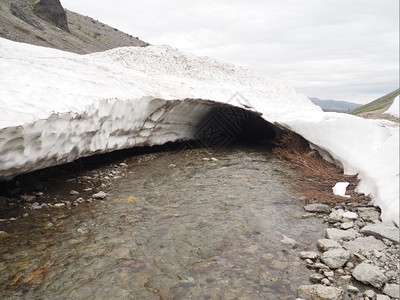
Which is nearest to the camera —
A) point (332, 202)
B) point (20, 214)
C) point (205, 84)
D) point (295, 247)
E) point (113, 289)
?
point (113, 289)

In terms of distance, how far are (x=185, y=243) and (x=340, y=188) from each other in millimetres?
4143

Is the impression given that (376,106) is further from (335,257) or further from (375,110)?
(335,257)

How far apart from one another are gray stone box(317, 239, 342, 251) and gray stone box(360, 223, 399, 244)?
69 cm

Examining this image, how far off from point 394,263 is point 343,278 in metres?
0.82

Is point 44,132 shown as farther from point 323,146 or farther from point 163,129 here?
point 323,146

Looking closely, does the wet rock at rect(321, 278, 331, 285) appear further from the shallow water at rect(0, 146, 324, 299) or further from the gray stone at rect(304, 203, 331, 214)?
the gray stone at rect(304, 203, 331, 214)

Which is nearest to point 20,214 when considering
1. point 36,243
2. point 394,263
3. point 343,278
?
point 36,243

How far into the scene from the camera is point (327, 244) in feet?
14.8

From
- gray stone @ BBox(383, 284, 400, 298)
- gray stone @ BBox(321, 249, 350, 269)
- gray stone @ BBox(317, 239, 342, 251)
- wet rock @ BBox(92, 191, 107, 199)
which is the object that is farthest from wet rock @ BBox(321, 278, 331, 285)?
wet rock @ BBox(92, 191, 107, 199)

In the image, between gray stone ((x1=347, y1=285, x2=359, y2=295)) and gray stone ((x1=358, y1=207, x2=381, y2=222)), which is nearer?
gray stone ((x1=347, y1=285, x2=359, y2=295))

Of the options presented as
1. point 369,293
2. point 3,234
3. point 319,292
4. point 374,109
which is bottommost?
point 3,234

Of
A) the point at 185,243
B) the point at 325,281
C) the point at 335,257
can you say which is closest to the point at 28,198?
the point at 185,243

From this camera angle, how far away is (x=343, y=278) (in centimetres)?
377

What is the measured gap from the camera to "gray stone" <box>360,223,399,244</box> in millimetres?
4505
